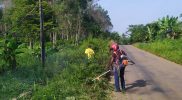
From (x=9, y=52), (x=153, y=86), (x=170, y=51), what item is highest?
(x=9, y=52)

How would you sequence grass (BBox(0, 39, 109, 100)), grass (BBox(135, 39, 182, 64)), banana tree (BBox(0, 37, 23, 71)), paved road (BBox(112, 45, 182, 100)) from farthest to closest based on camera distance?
grass (BBox(135, 39, 182, 64)) < banana tree (BBox(0, 37, 23, 71)) < paved road (BBox(112, 45, 182, 100)) < grass (BBox(0, 39, 109, 100))

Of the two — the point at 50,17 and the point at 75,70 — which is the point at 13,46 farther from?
the point at 50,17

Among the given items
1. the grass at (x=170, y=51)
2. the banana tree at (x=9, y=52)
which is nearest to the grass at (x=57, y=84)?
the banana tree at (x=9, y=52)

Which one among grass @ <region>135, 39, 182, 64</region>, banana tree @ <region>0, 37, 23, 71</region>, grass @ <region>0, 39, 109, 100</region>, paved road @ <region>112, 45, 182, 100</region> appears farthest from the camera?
grass @ <region>135, 39, 182, 64</region>

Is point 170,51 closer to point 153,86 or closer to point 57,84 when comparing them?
point 153,86

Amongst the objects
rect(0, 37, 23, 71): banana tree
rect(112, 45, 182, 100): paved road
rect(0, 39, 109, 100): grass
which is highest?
rect(0, 37, 23, 71): banana tree

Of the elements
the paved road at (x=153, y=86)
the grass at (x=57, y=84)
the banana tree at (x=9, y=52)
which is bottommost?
the paved road at (x=153, y=86)

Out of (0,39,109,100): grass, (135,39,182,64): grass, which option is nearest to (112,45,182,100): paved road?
(0,39,109,100): grass

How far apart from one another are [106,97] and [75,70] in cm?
295

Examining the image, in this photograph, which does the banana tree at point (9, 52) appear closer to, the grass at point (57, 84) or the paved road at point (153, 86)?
the grass at point (57, 84)

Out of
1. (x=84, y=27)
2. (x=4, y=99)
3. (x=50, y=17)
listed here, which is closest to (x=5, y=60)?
(x=4, y=99)

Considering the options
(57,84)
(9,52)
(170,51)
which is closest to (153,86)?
(57,84)

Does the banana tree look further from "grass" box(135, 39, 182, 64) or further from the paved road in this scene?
"grass" box(135, 39, 182, 64)

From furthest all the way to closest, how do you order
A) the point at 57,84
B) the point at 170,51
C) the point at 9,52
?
1. the point at 170,51
2. the point at 9,52
3. the point at 57,84
